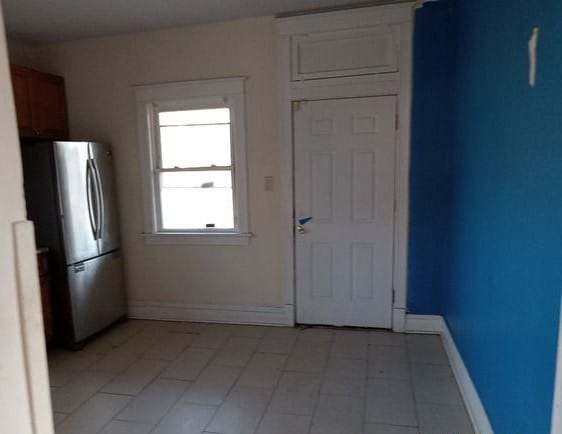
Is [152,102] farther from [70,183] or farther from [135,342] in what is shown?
[135,342]

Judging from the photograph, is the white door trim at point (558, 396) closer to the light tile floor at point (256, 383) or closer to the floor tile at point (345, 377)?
the light tile floor at point (256, 383)

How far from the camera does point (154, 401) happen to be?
252 centimetres

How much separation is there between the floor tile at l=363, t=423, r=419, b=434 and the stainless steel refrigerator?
96.3 inches

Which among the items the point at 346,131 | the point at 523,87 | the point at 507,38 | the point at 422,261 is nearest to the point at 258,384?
the point at 422,261

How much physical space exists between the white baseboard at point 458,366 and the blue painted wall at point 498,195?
83 mm

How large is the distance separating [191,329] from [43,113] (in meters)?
2.39

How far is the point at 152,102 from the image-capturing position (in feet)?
11.8

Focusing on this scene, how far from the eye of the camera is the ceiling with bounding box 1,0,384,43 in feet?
9.54

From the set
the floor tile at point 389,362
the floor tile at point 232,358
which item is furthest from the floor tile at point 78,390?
the floor tile at point 389,362

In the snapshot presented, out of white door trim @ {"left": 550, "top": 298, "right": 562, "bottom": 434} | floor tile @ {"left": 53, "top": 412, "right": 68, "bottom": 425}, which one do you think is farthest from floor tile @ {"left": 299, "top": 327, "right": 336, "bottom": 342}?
white door trim @ {"left": 550, "top": 298, "right": 562, "bottom": 434}

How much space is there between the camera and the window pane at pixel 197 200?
364 cm

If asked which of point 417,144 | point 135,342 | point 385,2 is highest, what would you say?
point 385,2

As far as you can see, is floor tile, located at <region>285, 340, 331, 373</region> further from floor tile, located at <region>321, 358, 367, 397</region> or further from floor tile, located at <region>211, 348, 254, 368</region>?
floor tile, located at <region>211, 348, 254, 368</region>

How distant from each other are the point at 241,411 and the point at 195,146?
7.61 feet
